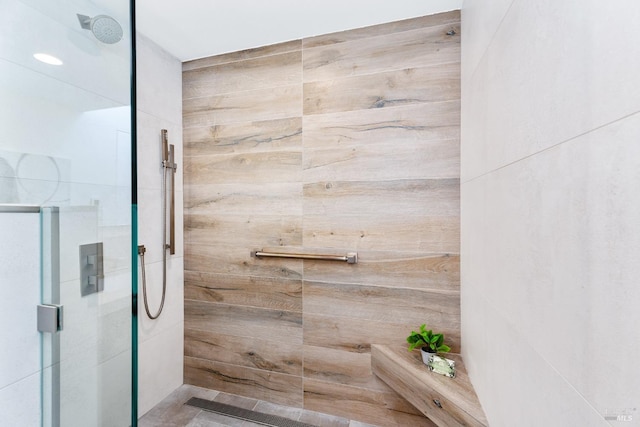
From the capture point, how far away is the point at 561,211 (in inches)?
20.5

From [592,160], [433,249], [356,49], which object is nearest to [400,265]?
[433,249]

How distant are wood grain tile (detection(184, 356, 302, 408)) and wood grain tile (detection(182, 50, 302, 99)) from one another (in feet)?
5.98

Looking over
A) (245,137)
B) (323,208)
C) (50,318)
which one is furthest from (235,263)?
(50,318)

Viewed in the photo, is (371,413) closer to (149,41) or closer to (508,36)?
(508,36)

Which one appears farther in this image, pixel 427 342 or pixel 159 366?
pixel 159 366

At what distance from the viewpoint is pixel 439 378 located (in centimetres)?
122

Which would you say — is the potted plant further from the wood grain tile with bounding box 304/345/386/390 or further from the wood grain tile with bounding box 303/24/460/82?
the wood grain tile with bounding box 303/24/460/82

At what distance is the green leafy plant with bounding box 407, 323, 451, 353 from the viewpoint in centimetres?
135

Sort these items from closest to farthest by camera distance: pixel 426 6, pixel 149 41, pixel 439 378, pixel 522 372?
pixel 522 372 → pixel 439 378 → pixel 426 6 → pixel 149 41

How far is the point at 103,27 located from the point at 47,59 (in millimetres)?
160

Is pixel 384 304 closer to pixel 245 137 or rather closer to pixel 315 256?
pixel 315 256

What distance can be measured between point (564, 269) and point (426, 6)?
1.46m

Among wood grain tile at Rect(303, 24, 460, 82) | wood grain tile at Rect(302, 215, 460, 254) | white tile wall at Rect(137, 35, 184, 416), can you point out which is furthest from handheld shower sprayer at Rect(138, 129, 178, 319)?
wood grain tile at Rect(303, 24, 460, 82)

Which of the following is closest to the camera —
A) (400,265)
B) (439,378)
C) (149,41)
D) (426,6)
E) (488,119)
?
(488,119)
